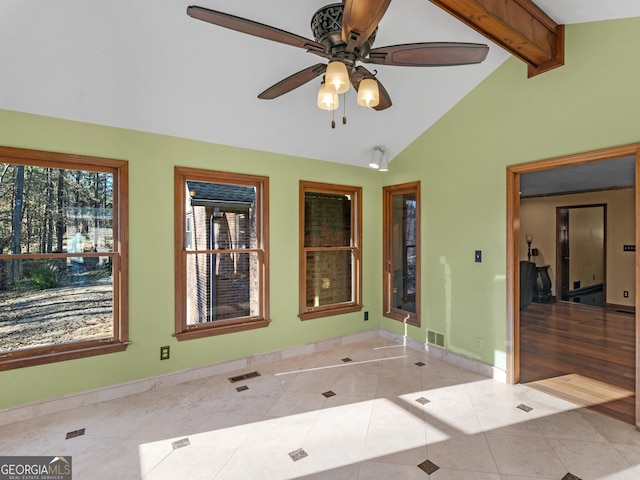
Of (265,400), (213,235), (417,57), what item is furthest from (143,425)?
(417,57)

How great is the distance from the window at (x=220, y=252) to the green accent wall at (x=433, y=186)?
0.35ft

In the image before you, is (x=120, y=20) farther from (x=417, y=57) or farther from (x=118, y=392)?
(x=118, y=392)

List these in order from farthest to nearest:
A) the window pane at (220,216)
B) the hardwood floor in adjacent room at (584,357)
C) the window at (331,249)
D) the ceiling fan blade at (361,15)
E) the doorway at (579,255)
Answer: the doorway at (579,255), the window at (331,249), the window pane at (220,216), the hardwood floor in adjacent room at (584,357), the ceiling fan blade at (361,15)

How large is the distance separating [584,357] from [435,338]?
1.68m

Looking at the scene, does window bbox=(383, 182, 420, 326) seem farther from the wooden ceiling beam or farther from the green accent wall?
the wooden ceiling beam

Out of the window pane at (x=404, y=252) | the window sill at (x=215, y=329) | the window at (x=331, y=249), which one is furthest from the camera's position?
the window pane at (x=404, y=252)

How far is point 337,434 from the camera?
2.44 m

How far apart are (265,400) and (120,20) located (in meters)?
3.09

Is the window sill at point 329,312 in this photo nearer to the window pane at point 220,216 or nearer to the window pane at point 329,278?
the window pane at point 329,278

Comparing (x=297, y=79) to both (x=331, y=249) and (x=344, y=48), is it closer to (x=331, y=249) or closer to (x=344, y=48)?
(x=344, y=48)

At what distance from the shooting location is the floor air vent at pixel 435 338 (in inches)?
153

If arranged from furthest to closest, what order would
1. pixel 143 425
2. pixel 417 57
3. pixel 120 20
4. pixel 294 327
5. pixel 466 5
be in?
pixel 294 327
pixel 143 425
pixel 120 20
pixel 466 5
pixel 417 57

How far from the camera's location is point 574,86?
2.74m

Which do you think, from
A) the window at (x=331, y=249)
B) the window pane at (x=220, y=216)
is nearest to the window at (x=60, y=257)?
the window pane at (x=220, y=216)
